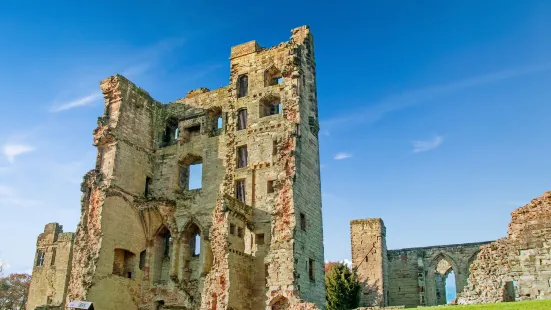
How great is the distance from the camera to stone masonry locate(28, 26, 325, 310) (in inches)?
906

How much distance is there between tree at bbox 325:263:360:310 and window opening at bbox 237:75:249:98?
13346 mm

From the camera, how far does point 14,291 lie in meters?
54.1

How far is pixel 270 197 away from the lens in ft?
81.7

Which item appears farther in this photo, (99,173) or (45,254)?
(45,254)

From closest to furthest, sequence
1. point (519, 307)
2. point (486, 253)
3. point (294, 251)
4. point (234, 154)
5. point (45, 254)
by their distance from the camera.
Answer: point (519, 307)
point (486, 253)
point (294, 251)
point (234, 154)
point (45, 254)

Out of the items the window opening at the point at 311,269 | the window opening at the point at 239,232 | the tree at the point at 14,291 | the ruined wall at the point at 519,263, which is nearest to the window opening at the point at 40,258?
the tree at the point at 14,291

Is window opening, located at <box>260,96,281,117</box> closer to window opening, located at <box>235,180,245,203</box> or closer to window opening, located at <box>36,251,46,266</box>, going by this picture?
window opening, located at <box>235,180,245,203</box>

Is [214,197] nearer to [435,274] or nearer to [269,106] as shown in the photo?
[269,106]

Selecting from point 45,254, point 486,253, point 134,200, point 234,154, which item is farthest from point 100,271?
point 45,254

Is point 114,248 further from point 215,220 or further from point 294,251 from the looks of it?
point 294,251

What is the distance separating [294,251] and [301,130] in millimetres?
6021

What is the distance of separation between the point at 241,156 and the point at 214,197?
2.48 m

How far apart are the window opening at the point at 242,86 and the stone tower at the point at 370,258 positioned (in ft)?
40.1

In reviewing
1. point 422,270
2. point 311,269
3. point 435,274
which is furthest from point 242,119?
point 435,274
